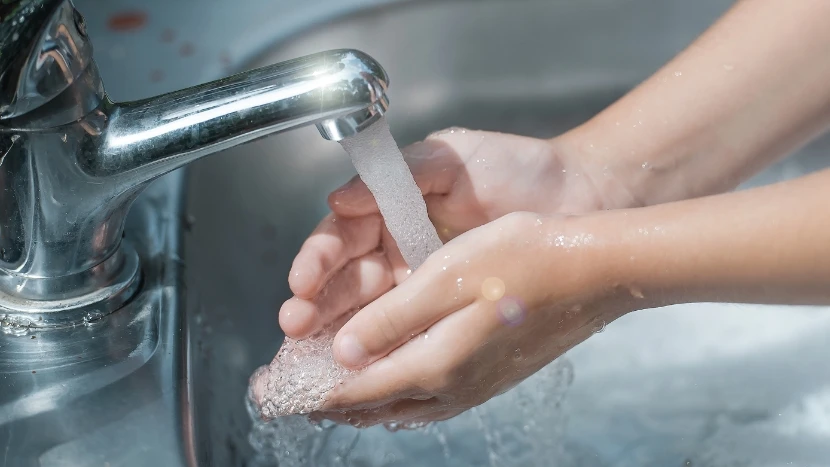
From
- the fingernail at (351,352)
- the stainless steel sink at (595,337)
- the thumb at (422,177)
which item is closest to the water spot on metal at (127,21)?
the stainless steel sink at (595,337)

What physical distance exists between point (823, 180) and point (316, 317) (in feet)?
0.98

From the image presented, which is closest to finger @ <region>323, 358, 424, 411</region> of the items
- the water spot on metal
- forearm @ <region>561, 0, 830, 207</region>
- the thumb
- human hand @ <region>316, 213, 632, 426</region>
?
human hand @ <region>316, 213, 632, 426</region>

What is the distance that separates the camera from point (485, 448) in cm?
65

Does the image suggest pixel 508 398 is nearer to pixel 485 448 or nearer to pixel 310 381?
pixel 485 448

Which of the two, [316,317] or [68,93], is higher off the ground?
[68,93]

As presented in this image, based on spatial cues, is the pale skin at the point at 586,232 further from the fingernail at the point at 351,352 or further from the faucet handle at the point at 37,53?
the faucet handle at the point at 37,53

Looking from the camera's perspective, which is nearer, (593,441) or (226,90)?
(226,90)

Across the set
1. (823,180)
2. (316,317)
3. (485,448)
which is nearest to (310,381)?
(316,317)

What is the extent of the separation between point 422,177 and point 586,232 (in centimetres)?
14

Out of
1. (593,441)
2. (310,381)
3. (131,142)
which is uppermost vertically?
(131,142)

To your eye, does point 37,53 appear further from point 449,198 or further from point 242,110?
point 449,198

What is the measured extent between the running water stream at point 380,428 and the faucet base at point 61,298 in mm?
110

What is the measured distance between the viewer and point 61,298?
1.64 feet

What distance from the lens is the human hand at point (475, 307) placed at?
0.48m
